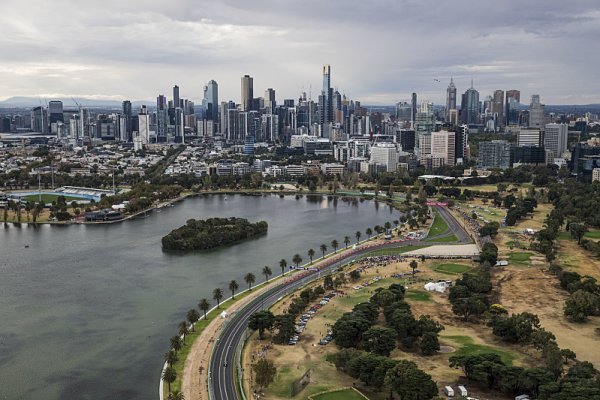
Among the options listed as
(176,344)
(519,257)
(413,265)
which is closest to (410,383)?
(176,344)

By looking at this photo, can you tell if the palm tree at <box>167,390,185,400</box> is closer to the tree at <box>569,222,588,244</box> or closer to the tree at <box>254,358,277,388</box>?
the tree at <box>254,358,277,388</box>

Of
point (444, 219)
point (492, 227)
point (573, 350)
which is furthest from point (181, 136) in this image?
point (573, 350)

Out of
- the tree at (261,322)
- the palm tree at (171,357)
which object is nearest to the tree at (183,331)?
the palm tree at (171,357)

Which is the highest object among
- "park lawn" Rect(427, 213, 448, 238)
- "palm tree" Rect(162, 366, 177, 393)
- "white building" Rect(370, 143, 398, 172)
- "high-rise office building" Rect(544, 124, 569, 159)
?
"high-rise office building" Rect(544, 124, 569, 159)

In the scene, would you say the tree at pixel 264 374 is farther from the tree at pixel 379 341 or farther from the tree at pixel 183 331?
the tree at pixel 183 331

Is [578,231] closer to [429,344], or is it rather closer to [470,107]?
[429,344]

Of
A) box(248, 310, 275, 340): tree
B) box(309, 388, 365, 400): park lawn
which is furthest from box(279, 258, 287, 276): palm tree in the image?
box(309, 388, 365, 400): park lawn
